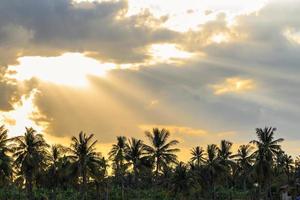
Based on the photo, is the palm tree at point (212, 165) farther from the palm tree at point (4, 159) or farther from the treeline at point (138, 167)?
the palm tree at point (4, 159)

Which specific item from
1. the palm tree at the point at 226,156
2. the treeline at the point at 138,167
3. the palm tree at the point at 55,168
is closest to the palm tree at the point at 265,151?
the treeline at the point at 138,167

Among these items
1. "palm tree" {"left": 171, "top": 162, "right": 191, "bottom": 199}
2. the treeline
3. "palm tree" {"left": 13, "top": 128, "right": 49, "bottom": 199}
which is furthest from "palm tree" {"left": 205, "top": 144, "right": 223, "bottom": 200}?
"palm tree" {"left": 13, "top": 128, "right": 49, "bottom": 199}

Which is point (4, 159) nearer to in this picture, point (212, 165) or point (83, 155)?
point (83, 155)

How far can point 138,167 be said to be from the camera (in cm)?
10944

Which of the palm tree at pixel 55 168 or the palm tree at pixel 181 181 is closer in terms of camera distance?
the palm tree at pixel 181 181

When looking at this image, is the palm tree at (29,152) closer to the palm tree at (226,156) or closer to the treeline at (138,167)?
the treeline at (138,167)

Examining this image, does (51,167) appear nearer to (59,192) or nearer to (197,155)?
(59,192)

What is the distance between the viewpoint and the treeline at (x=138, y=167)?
8294cm

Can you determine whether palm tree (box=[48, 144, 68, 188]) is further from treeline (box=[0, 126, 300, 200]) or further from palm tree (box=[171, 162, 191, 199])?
palm tree (box=[171, 162, 191, 199])

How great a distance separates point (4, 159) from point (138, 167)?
126 ft

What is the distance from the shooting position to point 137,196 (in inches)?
4705

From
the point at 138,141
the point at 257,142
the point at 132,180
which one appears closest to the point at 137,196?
the point at 138,141

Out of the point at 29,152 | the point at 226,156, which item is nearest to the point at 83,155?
the point at 29,152

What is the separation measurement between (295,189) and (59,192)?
53266mm
